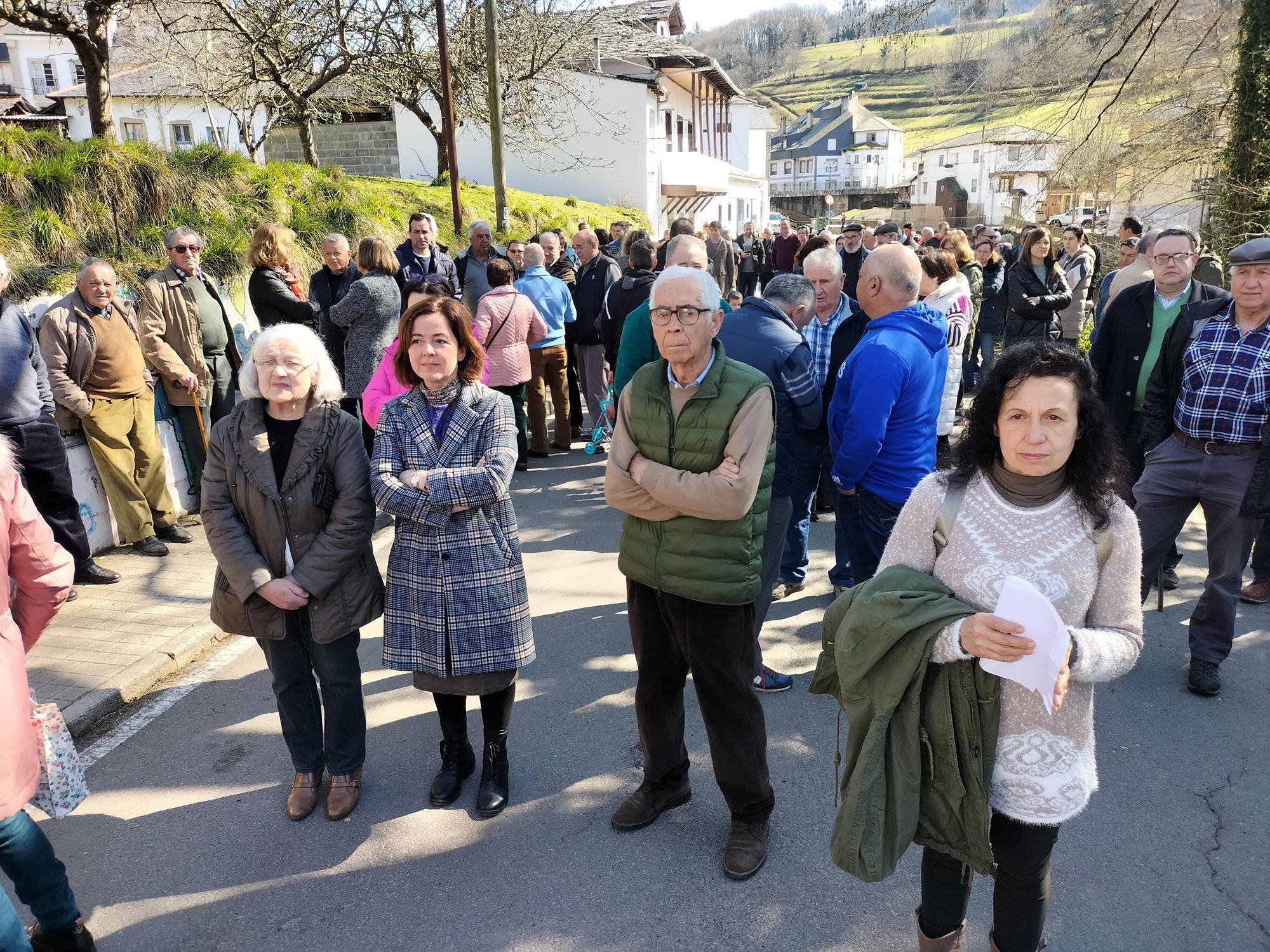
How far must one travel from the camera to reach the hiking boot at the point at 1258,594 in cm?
504

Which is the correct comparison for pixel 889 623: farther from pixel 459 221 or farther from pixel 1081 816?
pixel 459 221

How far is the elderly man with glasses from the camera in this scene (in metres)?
2.74

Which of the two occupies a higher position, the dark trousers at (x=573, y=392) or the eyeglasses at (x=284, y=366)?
the eyeglasses at (x=284, y=366)

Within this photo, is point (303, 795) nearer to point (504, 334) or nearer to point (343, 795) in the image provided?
point (343, 795)

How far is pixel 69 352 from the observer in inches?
221

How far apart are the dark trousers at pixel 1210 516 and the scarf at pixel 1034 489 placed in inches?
91.5

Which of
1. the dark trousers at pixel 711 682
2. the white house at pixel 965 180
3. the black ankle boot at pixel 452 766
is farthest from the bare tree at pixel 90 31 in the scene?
the white house at pixel 965 180

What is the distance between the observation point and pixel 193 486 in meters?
6.88

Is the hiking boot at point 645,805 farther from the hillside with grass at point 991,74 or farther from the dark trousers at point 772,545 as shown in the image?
the hillside with grass at point 991,74

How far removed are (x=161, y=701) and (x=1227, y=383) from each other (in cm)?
545

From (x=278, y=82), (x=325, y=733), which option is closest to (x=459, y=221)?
(x=278, y=82)

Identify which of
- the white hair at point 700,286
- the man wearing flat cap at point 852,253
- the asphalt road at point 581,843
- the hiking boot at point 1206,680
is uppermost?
the man wearing flat cap at point 852,253

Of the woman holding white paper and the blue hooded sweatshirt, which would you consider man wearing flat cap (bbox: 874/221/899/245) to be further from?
the woman holding white paper

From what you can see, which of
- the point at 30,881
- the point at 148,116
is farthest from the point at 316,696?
the point at 148,116
